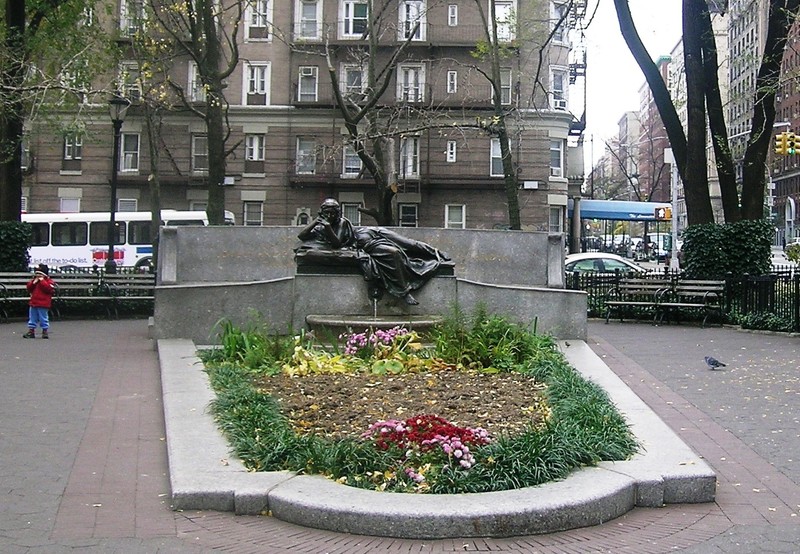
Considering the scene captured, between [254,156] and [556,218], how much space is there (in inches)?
599

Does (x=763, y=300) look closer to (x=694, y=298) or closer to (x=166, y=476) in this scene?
(x=694, y=298)

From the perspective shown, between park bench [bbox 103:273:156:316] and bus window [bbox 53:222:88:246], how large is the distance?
2062 cm

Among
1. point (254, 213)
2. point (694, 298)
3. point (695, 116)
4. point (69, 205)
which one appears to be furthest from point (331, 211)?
point (69, 205)

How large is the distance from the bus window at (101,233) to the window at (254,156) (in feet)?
23.9

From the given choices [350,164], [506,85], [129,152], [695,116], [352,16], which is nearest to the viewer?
[695,116]

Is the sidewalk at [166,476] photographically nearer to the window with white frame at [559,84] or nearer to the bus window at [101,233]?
the bus window at [101,233]

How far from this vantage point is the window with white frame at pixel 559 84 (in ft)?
152

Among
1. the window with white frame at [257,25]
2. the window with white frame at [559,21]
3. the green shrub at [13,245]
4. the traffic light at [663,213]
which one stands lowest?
the green shrub at [13,245]

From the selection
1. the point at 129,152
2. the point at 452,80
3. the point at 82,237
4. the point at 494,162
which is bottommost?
the point at 82,237

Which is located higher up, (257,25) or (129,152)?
(257,25)

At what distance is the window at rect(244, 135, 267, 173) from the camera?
46469mm

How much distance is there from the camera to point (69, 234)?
41.8 meters

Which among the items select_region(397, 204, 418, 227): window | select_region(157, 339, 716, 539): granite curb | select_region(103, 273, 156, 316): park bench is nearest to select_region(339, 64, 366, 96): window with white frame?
select_region(397, 204, 418, 227): window

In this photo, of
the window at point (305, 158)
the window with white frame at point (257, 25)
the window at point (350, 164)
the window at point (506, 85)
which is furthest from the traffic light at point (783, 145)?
the window with white frame at point (257, 25)
